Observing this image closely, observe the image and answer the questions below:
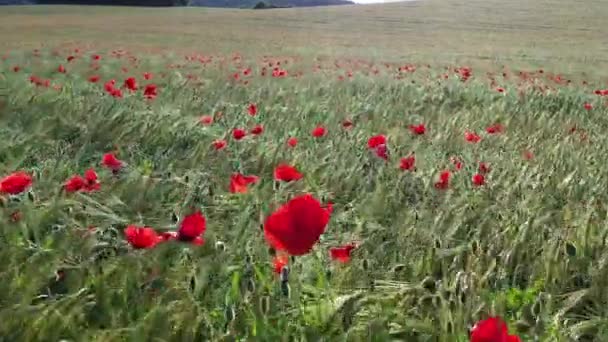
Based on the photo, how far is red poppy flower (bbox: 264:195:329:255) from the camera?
45.9 inches

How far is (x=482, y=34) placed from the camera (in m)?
29.0

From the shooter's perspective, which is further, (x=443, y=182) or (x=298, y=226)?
(x=443, y=182)

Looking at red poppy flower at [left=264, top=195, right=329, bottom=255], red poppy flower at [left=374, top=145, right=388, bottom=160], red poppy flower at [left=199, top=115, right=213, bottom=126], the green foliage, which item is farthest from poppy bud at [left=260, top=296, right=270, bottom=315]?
red poppy flower at [left=199, top=115, right=213, bottom=126]

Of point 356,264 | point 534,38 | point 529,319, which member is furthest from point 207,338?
point 534,38

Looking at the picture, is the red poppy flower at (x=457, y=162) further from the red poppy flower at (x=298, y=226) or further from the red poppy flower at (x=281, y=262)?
the red poppy flower at (x=298, y=226)

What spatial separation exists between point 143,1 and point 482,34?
1463 inches

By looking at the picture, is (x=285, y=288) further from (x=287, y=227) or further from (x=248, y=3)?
(x=248, y=3)

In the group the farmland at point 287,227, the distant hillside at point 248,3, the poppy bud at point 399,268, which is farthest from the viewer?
the distant hillside at point 248,3

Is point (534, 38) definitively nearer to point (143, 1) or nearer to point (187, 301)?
point (187, 301)

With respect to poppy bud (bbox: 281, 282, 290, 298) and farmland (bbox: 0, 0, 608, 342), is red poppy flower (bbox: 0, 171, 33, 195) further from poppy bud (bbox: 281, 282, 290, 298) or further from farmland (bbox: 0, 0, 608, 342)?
poppy bud (bbox: 281, 282, 290, 298)

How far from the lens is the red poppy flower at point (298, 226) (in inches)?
45.9

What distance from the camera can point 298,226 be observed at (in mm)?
1170

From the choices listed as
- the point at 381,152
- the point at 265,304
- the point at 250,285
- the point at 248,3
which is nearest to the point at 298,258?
the point at 250,285

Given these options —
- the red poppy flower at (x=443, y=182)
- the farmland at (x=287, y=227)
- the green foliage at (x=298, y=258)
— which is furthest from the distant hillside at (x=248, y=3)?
the red poppy flower at (x=443, y=182)
